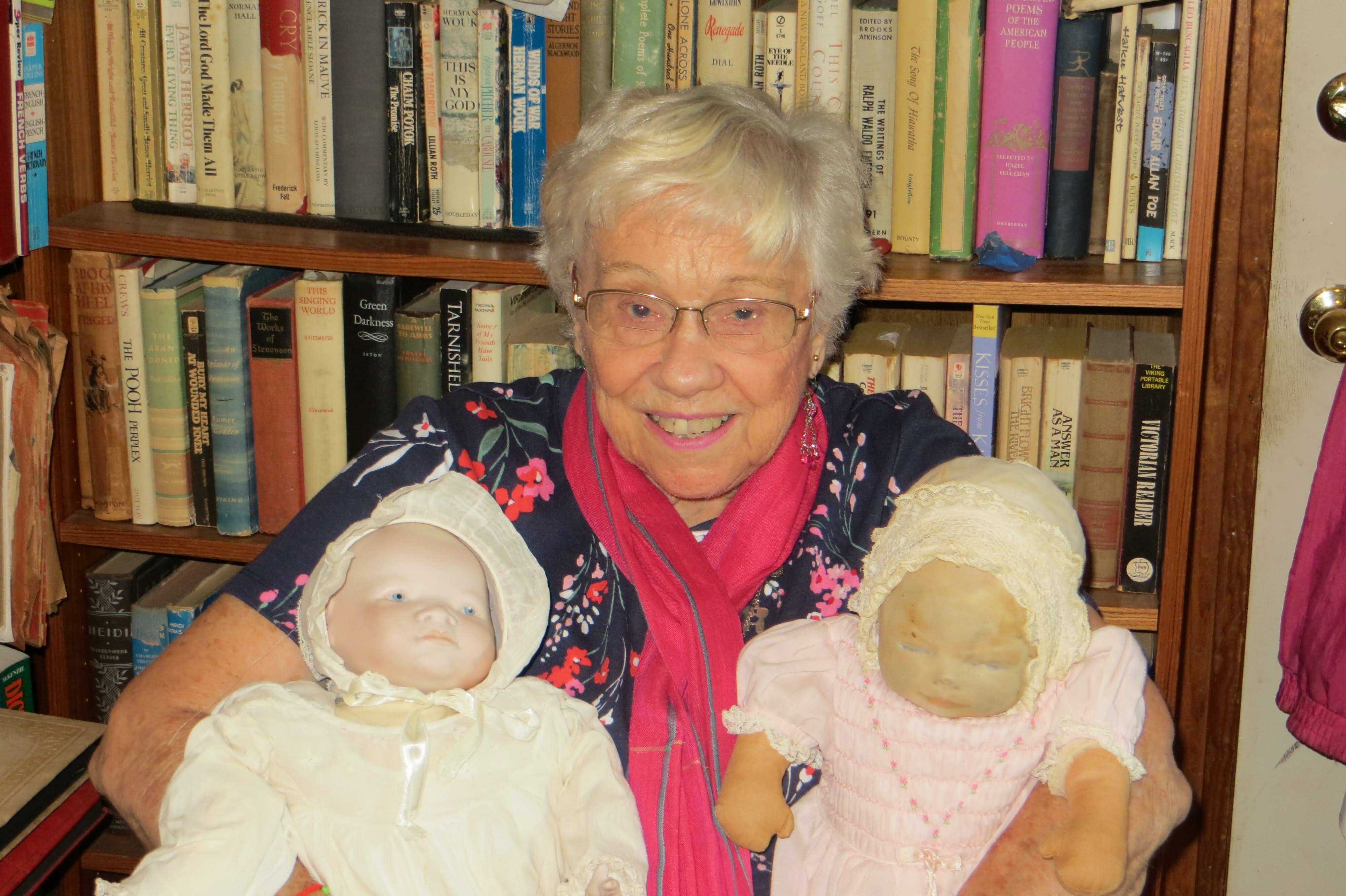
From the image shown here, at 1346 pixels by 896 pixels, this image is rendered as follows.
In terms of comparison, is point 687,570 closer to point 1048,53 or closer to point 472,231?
point 472,231

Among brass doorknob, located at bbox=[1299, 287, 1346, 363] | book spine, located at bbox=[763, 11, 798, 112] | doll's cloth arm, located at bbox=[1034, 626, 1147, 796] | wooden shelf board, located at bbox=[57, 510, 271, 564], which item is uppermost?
book spine, located at bbox=[763, 11, 798, 112]

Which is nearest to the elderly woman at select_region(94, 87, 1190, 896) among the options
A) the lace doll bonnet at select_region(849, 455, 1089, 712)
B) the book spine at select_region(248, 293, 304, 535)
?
the lace doll bonnet at select_region(849, 455, 1089, 712)

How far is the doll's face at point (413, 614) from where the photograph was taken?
1.18 metres

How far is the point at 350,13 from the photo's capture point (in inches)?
70.9

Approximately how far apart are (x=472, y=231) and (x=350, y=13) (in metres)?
0.34

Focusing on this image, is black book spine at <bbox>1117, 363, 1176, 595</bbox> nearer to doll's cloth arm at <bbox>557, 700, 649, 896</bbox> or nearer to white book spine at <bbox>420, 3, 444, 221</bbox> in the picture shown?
doll's cloth arm at <bbox>557, 700, 649, 896</bbox>

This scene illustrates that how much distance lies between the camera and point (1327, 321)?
5.88ft

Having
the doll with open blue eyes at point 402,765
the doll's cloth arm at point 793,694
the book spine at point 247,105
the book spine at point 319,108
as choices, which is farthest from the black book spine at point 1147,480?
the book spine at point 247,105

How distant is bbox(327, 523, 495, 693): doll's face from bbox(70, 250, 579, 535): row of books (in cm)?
69

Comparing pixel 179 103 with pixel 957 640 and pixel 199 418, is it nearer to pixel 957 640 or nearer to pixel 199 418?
pixel 199 418

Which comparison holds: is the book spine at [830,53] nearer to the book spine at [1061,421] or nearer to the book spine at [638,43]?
the book spine at [638,43]

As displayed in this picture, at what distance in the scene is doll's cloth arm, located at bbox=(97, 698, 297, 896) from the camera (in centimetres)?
111

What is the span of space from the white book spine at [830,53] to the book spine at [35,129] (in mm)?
1078

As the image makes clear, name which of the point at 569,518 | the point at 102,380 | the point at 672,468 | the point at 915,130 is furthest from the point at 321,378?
the point at 915,130
